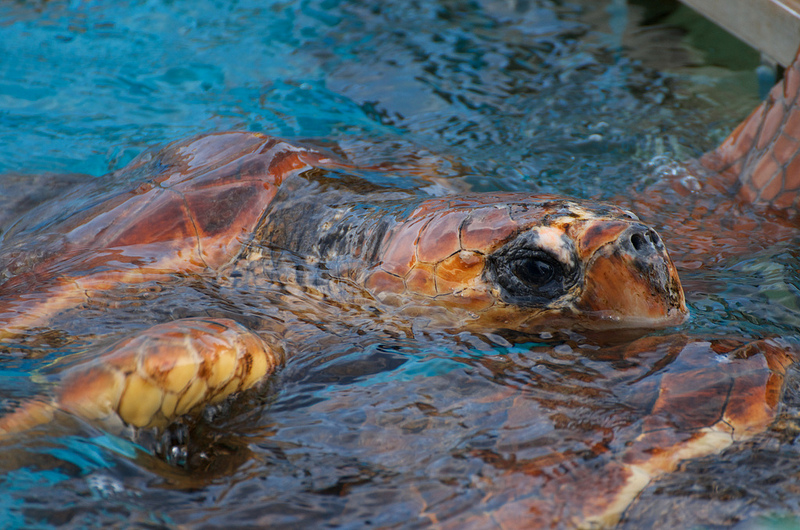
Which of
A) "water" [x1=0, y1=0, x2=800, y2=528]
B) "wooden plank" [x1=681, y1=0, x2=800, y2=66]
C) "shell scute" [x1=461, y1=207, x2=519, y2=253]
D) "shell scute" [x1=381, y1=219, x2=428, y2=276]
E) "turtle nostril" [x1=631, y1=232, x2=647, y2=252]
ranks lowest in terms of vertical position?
"water" [x1=0, y1=0, x2=800, y2=528]

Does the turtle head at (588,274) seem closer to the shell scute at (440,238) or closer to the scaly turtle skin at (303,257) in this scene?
the scaly turtle skin at (303,257)

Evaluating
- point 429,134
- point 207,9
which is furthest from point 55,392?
point 207,9

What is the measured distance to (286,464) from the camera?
1.67 m

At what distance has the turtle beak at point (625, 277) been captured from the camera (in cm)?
197

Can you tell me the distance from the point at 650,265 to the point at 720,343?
1.00 ft

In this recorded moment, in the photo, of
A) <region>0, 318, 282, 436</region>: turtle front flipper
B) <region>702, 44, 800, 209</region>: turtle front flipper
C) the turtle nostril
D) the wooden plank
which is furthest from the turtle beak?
the wooden plank

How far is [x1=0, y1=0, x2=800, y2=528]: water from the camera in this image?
5.13 feet

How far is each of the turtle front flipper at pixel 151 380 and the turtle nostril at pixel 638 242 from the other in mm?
1135

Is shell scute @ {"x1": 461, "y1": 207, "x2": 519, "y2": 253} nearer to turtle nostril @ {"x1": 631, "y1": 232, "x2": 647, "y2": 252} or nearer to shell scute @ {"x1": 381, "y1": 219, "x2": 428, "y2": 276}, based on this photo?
shell scute @ {"x1": 381, "y1": 219, "x2": 428, "y2": 276}

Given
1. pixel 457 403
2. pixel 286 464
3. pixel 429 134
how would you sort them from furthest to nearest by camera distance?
pixel 429 134 < pixel 457 403 < pixel 286 464

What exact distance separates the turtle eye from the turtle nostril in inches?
8.7

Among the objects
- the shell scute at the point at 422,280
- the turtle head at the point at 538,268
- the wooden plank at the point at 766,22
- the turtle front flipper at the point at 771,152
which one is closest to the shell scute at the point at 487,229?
the turtle head at the point at 538,268

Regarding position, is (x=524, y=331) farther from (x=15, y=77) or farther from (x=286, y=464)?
(x=15, y=77)

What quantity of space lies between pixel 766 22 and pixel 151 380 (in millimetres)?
4358
